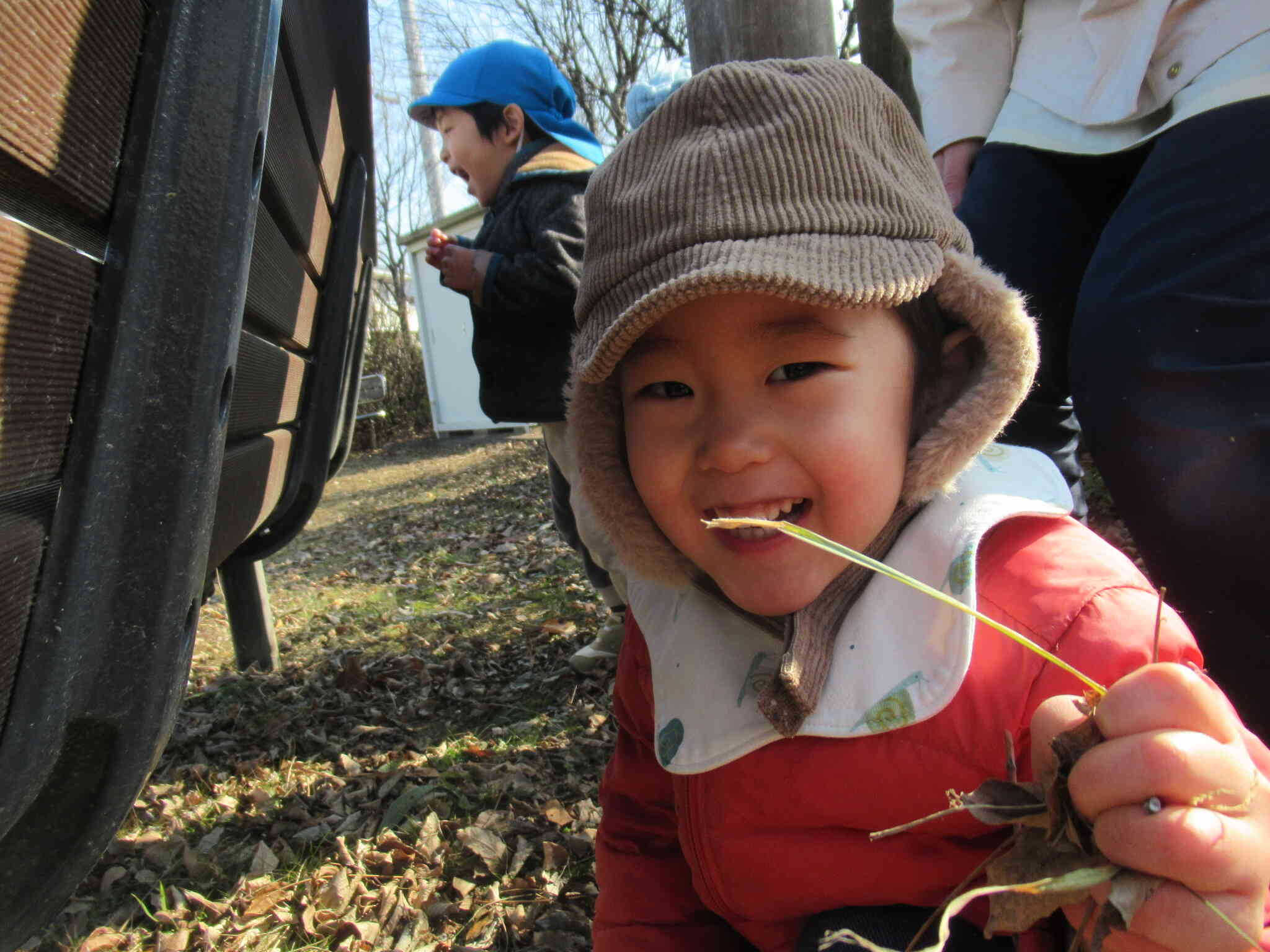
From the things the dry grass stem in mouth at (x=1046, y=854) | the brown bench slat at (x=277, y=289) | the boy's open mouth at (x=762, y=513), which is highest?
the brown bench slat at (x=277, y=289)

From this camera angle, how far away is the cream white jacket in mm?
1514

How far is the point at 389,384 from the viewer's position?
15.1 meters

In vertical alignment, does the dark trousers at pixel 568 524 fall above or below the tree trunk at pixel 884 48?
below

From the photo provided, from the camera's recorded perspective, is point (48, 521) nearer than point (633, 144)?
Yes

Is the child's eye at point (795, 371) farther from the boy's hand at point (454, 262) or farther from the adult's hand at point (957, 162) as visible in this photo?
the boy's hand at point (454, 262)

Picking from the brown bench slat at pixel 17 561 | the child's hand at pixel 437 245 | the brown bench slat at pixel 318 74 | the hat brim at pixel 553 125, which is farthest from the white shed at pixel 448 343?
the brown bench slat at pixel 17 561

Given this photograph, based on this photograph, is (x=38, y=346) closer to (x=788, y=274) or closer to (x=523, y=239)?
(x=788, y=274)

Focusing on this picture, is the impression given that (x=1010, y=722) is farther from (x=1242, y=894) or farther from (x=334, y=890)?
(x=334, y=890)

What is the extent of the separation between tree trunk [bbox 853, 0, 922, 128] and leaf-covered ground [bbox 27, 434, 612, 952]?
229 centimetres

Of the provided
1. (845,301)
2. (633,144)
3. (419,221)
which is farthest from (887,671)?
(419,221)

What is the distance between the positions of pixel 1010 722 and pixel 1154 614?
217mm

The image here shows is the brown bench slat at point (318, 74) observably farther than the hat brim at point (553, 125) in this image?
No

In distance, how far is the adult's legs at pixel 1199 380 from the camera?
4.12ft

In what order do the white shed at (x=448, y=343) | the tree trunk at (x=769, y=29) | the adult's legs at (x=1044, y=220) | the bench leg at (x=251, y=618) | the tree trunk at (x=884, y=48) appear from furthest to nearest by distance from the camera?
1. the white shed at (x=448, y=343)
2. the bench leg at (x=251, y=618)
3. the tree trunk at (x=884, y=48)
4. the tree trunk at (x=769, y=29)
5. the adult's legs at (x=1044, y=220)
